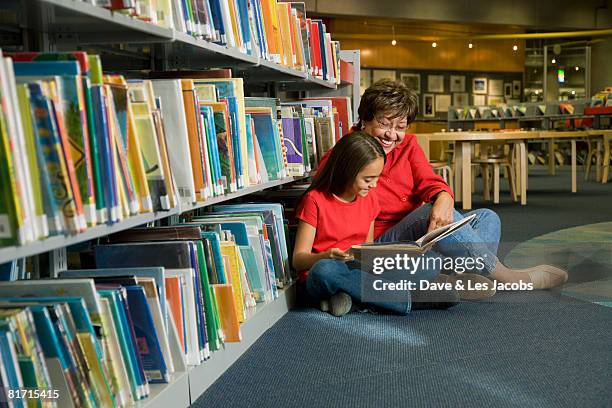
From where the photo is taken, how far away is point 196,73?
100 inches

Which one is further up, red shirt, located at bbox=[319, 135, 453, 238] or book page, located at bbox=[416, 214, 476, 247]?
red shirt, located at bbox=[319, 135, 453, 238]

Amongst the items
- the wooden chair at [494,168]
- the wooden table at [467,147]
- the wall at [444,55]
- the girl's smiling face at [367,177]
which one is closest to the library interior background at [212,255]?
the girl's smiling face at [367,177]

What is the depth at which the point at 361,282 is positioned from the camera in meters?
2.82

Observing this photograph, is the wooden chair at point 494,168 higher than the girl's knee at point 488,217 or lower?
lower

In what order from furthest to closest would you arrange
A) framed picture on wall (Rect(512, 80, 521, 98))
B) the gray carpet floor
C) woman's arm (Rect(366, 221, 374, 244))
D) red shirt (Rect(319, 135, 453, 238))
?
framed picture on wall (Rect(512, 80, 521, 98)), red shirt (Rect(319, 135, 453, 238)), woman's arm (Rect(366, 221, 374, 244)), the gray carpet floor

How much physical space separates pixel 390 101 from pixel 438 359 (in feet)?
3.85

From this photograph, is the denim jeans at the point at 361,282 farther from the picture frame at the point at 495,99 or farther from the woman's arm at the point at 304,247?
the picture frame at the point at 495,99

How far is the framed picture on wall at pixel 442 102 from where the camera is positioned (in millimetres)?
15672

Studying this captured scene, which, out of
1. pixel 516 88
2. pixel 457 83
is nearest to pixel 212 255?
pixel 457 83

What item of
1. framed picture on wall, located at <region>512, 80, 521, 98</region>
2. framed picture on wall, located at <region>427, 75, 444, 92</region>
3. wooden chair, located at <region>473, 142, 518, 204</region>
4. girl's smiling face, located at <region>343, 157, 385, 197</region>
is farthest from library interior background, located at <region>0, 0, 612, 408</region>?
framed picture on wall, located at <region>512, 80, 521, 98</region>

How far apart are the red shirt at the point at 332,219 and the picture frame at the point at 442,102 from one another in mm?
13038

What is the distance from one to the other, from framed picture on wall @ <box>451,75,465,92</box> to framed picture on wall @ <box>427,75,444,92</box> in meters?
0.24

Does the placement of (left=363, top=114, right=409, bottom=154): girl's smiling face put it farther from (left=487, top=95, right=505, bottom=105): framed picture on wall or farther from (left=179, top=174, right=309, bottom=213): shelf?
(left=487, top=95, right=505, bottom=105): framed picture on wall

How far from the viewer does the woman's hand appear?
2.89 metres
